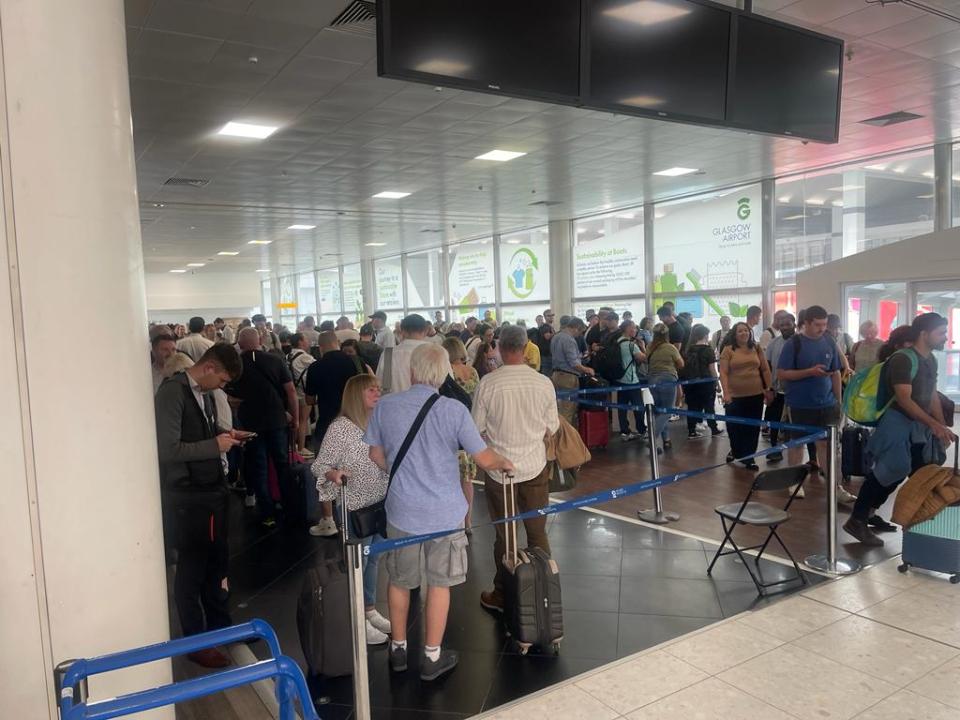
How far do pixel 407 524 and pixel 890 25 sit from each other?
19.6 ft

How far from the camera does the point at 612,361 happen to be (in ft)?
31.0

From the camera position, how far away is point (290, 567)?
17.4ft

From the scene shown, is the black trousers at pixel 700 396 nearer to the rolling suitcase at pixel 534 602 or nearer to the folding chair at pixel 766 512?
the folding chair at pixel 766 512

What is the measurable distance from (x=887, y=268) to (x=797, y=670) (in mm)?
9774

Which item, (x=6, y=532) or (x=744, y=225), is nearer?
(x=6, y=532)

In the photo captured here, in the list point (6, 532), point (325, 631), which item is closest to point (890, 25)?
point (325, 631)

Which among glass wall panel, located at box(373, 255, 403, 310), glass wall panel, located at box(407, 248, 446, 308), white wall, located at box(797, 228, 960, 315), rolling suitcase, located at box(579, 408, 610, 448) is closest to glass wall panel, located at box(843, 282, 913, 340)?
white wall, located at box(797, 228, 960, 315)

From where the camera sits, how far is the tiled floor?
126 inches

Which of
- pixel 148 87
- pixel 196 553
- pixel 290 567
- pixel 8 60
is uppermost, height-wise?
pixel 148 87

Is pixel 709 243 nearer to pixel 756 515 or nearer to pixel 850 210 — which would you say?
pixel 850 210

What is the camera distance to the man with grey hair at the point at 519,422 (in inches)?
158

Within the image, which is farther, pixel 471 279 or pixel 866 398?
pixel 471 279

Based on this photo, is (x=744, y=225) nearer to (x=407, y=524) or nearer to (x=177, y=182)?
(x=177, y=182)

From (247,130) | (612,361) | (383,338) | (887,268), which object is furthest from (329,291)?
(887,268)
